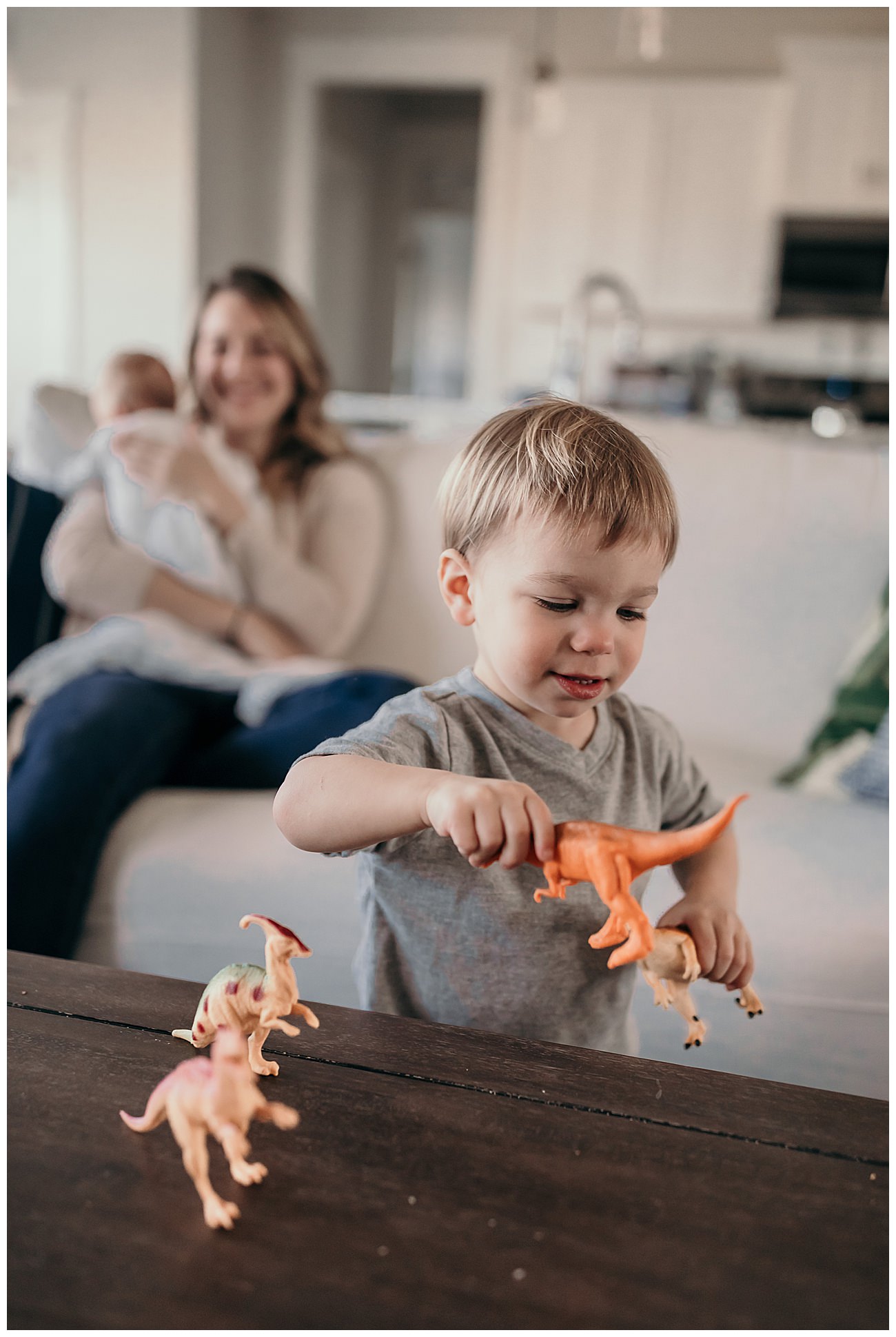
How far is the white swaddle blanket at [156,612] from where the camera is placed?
1455mm

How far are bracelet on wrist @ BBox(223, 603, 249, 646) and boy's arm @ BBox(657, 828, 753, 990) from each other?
0.95m

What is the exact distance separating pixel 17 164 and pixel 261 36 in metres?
1.32

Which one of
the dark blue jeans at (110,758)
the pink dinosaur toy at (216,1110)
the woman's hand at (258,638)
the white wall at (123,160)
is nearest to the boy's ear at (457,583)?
the pink dinosaur toy at (216,1110)

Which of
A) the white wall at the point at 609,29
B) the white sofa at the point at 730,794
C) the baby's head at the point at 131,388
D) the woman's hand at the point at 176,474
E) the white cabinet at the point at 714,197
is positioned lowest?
the white sofa at the point at 730,794

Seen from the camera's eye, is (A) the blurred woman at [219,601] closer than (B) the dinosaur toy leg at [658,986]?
No

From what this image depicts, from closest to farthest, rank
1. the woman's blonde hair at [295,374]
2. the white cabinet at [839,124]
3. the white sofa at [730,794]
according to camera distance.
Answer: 1. the white sofa at [730,794]
2. the woman's blonde hair at [295,374]
3. the white cabinet at [839,124]

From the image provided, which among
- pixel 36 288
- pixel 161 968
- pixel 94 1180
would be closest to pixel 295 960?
pixel 161 968

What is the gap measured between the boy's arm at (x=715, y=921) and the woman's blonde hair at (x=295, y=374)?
1129 mm

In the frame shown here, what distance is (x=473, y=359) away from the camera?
5254 millimetres

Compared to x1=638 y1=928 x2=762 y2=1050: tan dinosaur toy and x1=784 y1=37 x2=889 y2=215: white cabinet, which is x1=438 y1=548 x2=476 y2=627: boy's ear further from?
x1=784 y1=37 x2=889 y2=215: white cabinet

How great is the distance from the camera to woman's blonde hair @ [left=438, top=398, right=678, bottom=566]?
0.65m

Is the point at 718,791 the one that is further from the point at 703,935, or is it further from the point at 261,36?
the point at 261,36

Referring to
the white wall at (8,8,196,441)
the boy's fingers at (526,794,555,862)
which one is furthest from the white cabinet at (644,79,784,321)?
the boy's fingers at (526,794,555,862)

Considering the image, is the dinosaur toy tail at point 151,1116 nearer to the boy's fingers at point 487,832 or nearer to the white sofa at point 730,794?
the boy's fingers at point 487,832
